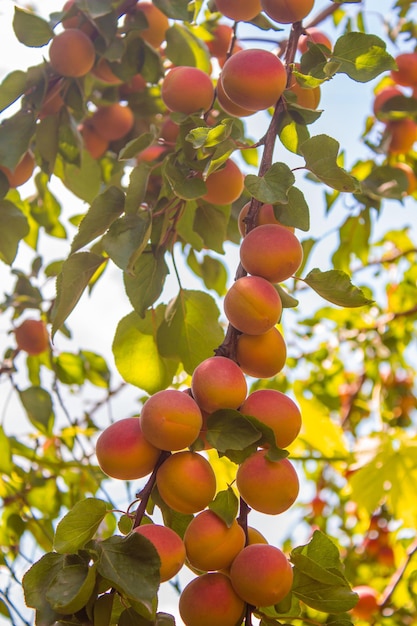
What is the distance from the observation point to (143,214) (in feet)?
2.35

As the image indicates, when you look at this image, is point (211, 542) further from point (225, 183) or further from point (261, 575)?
point (225, 183)

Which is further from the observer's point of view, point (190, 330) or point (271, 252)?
point (190, 330)

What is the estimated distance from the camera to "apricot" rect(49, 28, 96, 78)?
91 centimetres

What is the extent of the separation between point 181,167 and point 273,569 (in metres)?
0.41

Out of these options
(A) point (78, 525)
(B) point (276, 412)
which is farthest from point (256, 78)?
(A) point (78, 525)

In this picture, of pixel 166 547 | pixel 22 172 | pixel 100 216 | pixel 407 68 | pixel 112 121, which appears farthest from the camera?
pixel 407 68

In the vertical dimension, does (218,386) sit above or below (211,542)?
above

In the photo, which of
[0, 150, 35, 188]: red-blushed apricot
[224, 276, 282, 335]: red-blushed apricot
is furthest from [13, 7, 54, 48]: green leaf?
[224, 276, 282, 335]: red-blushed apricot

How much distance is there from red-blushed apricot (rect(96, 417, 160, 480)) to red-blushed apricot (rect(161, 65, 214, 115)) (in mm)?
406

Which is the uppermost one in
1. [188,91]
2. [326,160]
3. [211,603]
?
[188,91]

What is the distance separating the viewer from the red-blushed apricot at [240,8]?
0.85 meters

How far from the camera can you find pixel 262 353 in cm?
58

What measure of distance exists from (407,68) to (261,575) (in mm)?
1145

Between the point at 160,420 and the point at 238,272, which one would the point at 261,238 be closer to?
the point at 238,272
